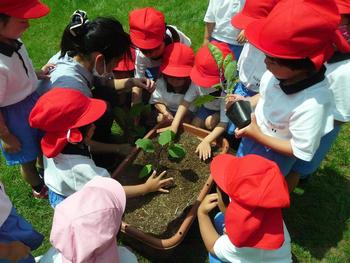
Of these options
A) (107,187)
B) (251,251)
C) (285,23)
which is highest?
(285,23)

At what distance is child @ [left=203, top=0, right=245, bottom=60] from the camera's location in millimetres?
3387

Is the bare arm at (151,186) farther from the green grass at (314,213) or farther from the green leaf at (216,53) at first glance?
the green leaf at (216,53)

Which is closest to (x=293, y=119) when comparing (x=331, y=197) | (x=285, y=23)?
(x=285, y=23)

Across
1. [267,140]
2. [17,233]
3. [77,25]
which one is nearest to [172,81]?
[77,25]

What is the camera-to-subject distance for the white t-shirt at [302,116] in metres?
2.00

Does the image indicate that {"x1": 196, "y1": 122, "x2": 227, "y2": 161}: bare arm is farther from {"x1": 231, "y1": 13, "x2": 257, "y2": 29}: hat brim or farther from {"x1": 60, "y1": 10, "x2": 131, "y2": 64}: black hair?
{"x1": 60, "y1": 10, "x2": 131, "y2": 64}: black hair

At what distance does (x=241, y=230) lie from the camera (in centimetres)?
171

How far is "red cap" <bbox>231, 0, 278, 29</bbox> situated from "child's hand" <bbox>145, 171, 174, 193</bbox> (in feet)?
4.16

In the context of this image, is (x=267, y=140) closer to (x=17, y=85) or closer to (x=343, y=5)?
(x=343, y=5)

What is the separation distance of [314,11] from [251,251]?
1221 millimetres

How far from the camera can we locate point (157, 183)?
2703mm

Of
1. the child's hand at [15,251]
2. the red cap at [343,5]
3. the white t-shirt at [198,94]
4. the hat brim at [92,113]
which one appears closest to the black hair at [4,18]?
the hat brim at [92,113]

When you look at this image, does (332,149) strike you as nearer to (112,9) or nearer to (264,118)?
(264,118)

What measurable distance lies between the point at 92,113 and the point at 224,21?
180 cm
